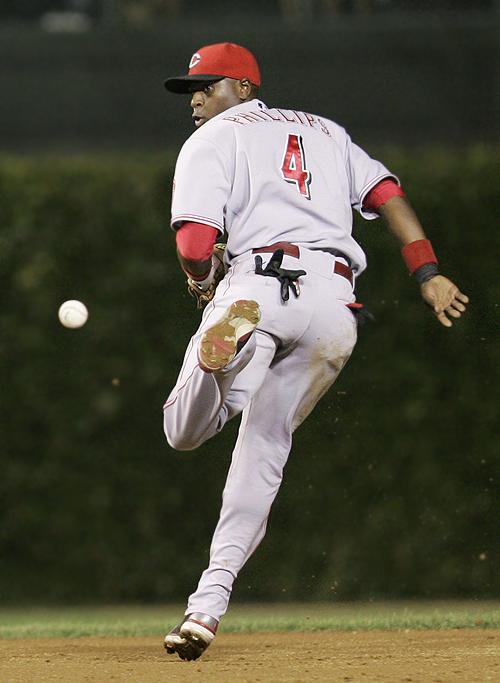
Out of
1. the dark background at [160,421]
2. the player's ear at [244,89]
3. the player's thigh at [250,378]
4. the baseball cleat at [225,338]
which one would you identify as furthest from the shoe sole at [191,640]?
the dark background at [160,421]

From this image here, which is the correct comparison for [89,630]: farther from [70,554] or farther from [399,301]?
[399,301]

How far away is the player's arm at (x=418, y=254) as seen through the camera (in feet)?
16.9

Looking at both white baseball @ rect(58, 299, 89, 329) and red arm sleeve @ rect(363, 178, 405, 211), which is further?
white baseball @ rect(58, 299, 89, 329)

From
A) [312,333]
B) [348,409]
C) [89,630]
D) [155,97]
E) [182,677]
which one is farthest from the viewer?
[155,97]

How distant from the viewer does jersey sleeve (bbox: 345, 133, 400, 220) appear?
216 inches

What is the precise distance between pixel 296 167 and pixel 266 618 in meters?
3.00

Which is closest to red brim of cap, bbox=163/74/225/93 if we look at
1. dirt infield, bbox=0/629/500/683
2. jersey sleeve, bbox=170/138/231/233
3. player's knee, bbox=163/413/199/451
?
jersey sleeve, bbox=170/138/231/233

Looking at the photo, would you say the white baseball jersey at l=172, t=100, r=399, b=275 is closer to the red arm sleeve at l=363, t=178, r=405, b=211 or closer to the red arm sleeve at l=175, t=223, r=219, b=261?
the red arm sleeve at l=175, t=223, r=219, b=261

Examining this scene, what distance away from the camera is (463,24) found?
1059cm

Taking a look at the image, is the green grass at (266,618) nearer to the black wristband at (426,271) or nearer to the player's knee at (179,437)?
the player's knee at (179,437)

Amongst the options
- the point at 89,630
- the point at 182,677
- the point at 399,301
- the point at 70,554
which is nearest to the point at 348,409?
the point at 399,301

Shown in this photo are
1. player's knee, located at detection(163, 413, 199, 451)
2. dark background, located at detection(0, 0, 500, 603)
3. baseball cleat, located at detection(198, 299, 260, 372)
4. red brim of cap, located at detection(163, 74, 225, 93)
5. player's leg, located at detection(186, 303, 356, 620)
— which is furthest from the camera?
dark background, located at detection(0, 0, 500, 603)

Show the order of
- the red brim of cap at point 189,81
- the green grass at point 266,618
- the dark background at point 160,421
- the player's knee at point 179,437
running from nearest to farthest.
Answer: the player's knee at point 179,437 → the red brim of cap at point 189,81 → the green grass at point 266,618 → the dark background at point 160,421

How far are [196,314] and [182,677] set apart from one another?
159 inches
